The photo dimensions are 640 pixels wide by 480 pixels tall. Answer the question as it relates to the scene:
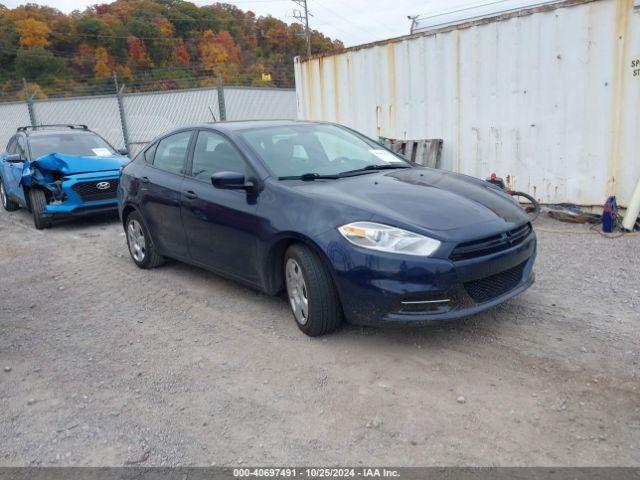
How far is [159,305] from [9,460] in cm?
217

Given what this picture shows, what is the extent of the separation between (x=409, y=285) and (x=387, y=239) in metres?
0.32

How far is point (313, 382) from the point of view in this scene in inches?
133

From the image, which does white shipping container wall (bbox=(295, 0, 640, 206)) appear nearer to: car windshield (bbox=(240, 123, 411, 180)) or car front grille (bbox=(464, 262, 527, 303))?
car windshield (bbox=(240, 123, 411, 180))

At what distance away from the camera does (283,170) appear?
4.33 meters

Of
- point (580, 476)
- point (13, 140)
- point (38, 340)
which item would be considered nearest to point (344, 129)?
point (38, 340)

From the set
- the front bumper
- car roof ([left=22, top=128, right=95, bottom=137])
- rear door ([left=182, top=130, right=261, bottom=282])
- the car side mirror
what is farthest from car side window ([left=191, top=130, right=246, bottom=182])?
car roof ([left=22, top=128, right=95, bottom=137])

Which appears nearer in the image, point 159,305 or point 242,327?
point 242,327

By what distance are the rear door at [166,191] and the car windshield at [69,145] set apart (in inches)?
163

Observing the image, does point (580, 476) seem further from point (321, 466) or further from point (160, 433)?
point (160, 433)

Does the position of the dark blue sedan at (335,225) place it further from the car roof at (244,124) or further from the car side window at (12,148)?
the car side window at (12,148)

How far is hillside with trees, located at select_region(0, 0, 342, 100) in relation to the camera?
40062 mm

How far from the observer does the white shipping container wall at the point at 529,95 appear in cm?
641

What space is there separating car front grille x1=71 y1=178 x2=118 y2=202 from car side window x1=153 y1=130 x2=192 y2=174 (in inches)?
124

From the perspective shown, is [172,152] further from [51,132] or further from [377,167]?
[51,132]
